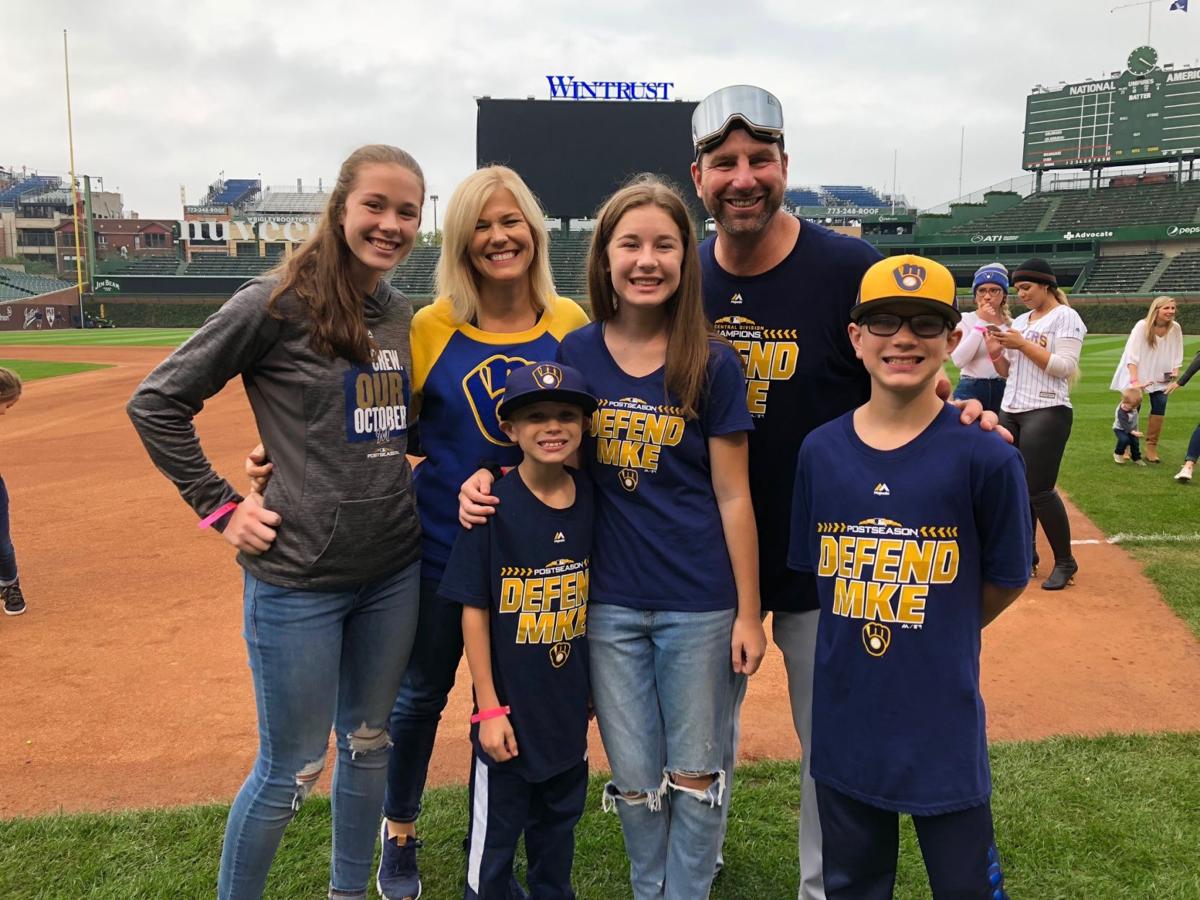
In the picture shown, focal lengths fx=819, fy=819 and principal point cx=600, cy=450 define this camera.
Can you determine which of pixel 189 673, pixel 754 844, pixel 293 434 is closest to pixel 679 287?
pixel 293 434

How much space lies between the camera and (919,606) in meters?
2.02

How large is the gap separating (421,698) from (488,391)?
3.63ft

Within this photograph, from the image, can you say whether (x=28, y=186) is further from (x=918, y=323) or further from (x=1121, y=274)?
(x=918, y=323)

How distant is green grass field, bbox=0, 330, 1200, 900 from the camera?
287 cm

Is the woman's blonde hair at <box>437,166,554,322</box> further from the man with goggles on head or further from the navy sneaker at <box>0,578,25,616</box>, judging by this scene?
the navy sneaker at <box>0,578,25,616</box>

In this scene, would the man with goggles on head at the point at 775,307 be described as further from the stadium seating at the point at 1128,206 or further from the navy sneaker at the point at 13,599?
the stadium seating at the point at 1128,206

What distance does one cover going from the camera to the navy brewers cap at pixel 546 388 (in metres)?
2.27

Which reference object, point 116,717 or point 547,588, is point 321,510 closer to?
point 547,588

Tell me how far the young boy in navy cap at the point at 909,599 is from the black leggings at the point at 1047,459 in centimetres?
427

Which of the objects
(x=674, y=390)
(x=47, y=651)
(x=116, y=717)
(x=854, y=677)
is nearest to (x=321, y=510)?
(x=674, y=390)

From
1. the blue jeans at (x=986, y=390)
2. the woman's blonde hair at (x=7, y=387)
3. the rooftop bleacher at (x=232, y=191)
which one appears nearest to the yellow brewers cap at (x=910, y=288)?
the blue jeans at (x=986, y=390)

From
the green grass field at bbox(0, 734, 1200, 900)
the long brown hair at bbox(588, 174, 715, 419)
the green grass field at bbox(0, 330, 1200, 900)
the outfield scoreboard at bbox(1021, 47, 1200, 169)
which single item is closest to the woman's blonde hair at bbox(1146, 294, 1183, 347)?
the green grass field at bbox(0, 330, 1200, 900)

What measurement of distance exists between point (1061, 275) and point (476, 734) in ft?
197

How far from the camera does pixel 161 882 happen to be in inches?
113
